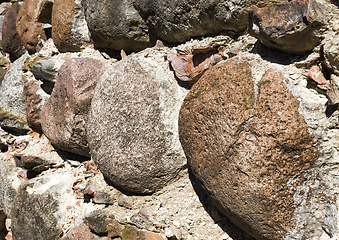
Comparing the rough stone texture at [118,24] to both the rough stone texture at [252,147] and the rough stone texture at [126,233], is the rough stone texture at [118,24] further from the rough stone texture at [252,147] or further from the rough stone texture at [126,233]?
the rough stone texture at [126,233]

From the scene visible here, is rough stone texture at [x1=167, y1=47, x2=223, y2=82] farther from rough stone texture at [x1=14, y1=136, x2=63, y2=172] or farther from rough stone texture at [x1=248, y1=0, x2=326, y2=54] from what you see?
rough stone texture at [x1=14, y1=136, x2=63, y2=172]

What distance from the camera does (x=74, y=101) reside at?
4.64 ft

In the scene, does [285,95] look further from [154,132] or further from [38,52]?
[38,52]

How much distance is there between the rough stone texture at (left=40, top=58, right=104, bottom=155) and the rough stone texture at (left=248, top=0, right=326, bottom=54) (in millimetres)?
837

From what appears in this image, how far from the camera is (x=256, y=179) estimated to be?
816 millimetres

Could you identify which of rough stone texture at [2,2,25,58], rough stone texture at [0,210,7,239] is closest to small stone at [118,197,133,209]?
rough stone texture at [0,210,7,239]

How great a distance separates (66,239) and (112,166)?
450 mm

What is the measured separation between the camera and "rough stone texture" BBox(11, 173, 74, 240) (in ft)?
4.69

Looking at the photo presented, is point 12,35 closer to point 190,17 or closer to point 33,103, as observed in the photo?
point 33,103

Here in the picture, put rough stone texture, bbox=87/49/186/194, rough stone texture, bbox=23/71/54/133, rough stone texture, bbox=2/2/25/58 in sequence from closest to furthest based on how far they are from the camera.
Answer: rough stone texture, bbox=87/49/186/194 < rough stone texture, bbox=23/71/54/133 < rough stone texture, bbox=2/2/25/58

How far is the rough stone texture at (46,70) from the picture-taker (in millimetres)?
1683

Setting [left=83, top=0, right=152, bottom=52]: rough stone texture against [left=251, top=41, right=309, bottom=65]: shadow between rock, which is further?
[left=83, top=0, right=152, bottom=52]: rough stone texture

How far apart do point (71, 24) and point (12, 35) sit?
2.92 feet

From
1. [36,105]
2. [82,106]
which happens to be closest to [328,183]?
[82,106]
